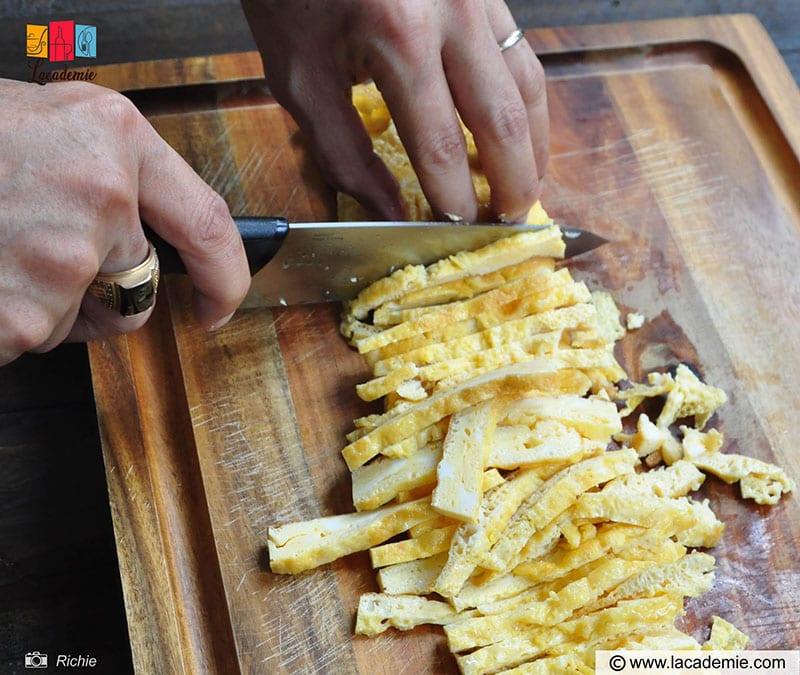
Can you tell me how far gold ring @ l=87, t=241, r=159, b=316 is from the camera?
198 cm

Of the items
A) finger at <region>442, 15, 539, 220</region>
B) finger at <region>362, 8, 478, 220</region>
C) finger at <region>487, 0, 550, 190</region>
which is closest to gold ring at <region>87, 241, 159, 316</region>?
finger at <region>362, 8, 478, 220</region>

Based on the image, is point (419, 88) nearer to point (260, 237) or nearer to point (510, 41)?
point (510, 41)

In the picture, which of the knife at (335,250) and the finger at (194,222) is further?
the knife at (335,250)

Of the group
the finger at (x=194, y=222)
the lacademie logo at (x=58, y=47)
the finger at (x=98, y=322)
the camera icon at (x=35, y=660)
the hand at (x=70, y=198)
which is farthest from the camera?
the lacademie logo at (x=58, y=47)

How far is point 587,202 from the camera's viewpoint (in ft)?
9.87

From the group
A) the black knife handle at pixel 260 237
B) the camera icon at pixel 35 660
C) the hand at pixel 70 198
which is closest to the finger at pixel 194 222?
the hand at pixel 70 198

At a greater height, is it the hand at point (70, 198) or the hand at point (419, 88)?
the hand at point (419, 88)

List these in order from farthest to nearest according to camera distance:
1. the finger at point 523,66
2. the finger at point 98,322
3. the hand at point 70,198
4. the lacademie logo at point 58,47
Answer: the lacademie logo at point 58,47, the finger at point 523,66, the finger at point 98,322, the hand at point 70,198

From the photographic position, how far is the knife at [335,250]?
238 cm

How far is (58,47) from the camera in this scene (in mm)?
3270

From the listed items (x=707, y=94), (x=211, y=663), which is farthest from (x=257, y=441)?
(x=707, y=94)

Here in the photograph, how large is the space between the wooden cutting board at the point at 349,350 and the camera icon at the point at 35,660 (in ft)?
1.36

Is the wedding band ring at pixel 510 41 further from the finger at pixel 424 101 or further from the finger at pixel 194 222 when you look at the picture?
the finger at pixel 194 222

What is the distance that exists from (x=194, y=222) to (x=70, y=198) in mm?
308
